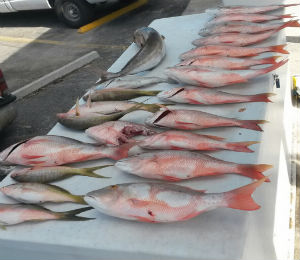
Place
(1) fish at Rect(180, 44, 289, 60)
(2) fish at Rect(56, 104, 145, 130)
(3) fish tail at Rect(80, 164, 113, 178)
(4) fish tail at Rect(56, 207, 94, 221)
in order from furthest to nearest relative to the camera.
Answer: (1) fish at Rect(180, 44, 289, 60) → (2) fish at Rect(56, 104, 145, 130) → (3) fish tail at Rect(80, 164, 113, 178) → (4) fish tail at Rect(56, 207, 94, 221)

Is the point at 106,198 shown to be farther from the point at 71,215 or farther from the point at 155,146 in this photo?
the point at 155,146

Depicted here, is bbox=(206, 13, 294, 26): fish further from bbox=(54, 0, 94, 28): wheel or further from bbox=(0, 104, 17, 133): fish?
bbox=(54, 0, 94, 28): wheel

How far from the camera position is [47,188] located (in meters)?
1.77

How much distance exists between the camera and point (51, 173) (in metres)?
1.88

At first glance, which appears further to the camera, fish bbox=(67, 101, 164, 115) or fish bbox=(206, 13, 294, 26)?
fish bbox=(206, 13, 294, 26)

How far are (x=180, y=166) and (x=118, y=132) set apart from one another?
50cm

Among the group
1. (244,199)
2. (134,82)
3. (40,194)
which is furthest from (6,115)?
(244,199)

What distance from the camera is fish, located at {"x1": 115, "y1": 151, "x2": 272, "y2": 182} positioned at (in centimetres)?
165

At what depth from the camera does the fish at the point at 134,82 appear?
8.59ft

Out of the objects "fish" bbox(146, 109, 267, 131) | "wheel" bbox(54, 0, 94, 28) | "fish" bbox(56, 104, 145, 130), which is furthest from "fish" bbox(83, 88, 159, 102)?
"wheel" bbox(54, 0, 94, 28)

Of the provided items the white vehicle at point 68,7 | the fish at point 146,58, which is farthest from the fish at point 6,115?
the white vehicle at point 68,7

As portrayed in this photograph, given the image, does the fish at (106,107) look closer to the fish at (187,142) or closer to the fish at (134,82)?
the fish at (134,82)

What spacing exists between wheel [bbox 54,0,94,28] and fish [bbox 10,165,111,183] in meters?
6.54

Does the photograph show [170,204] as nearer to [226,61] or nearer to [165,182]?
[165,182]
